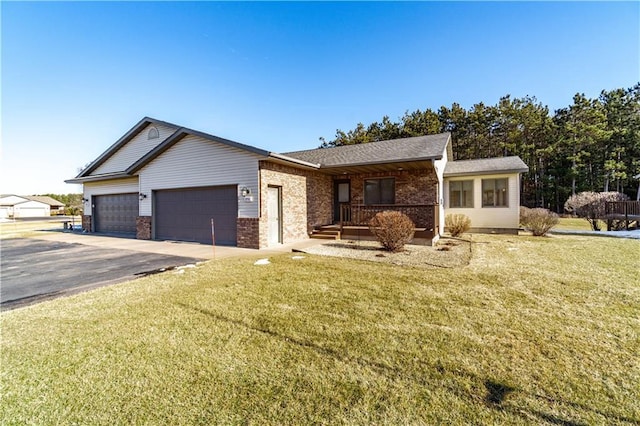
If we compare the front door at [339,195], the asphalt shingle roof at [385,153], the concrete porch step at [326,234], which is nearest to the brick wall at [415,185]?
the asphalt shingle roof at [385,153]

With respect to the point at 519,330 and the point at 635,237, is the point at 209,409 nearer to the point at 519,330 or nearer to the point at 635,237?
the point at 519,330

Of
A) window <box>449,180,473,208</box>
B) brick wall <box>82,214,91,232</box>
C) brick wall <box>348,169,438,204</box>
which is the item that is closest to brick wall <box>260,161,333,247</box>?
brick wall <box>348,169,438,204</box>

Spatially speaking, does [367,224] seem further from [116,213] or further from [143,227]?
[116,213]

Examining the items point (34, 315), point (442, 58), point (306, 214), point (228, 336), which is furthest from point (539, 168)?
point (34, 315)

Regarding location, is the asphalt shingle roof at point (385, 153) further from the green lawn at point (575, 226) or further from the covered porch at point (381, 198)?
the green lawn at point (575, 226)

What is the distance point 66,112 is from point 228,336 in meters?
16.9

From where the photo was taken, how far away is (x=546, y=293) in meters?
4.71

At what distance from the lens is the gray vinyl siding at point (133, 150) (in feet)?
49.3

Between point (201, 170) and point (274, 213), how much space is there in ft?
11.8

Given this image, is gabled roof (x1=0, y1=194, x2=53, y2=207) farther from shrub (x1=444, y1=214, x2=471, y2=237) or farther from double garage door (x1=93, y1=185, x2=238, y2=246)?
shrub (x1=444, y1=214, x2=471, y2=237)

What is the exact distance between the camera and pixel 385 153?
37.2ft

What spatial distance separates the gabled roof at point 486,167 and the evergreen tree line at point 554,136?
1565cm

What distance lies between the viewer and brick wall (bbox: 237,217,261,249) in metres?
9.64

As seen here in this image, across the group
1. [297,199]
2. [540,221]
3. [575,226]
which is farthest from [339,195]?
[575,226]
